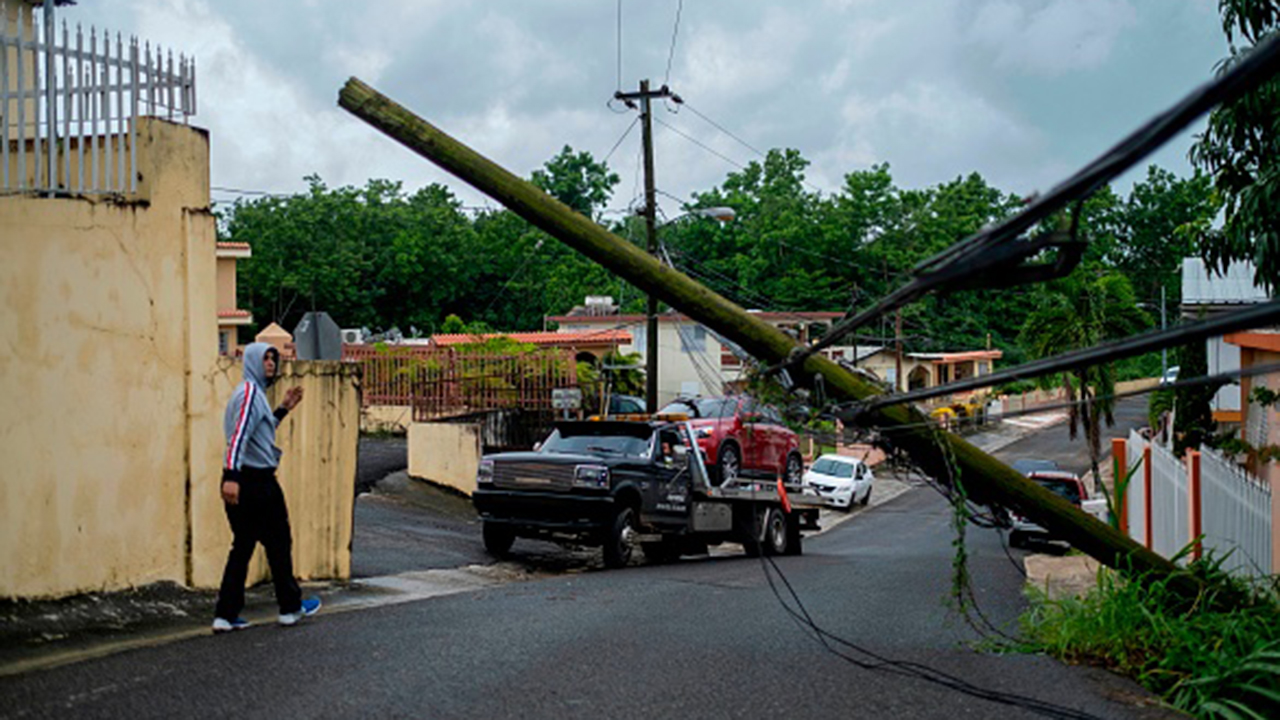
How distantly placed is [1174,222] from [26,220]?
267 ft

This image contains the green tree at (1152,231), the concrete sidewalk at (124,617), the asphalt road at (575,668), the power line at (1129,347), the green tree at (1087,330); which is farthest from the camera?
the green tree at (1152,231)

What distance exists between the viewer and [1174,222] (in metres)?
80.4

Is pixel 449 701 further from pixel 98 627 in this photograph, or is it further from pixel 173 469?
pixel 173 469

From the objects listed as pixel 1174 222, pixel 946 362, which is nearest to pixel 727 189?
pixel 946 362

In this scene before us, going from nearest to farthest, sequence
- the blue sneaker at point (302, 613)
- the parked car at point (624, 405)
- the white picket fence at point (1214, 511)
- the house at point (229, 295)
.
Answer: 1. the blue sneaker at point (302, 613)
2. the white picket fence at point (1214, 511)
3. the parked car at point (624, 405)
4. the house at point (229, 295)

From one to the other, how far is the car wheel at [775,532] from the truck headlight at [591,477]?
4.63 metres

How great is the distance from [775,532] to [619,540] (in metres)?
4.91

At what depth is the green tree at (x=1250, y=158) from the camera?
8.16 m

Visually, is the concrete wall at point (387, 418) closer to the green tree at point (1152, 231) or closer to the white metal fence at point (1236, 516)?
the white metal fence at point (1236, 516)

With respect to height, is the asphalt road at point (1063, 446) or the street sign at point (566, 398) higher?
the street sign at point (566, 398)

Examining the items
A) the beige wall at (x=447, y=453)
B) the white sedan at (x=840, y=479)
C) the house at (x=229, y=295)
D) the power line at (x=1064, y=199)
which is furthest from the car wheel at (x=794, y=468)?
the house at (x=229, y=295)

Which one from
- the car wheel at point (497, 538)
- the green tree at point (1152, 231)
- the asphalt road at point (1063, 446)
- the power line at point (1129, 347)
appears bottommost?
the asphalt road at point (1063, 446)

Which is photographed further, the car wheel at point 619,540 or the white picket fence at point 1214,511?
the car wheel at point 619,540

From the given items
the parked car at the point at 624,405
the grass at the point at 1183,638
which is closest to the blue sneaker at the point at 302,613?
the grass at the point at 1183,638
